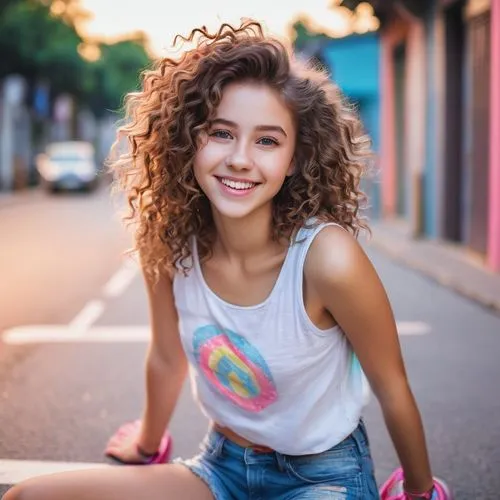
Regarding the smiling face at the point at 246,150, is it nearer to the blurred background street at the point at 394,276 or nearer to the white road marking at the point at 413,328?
the blurred background street at the point at 394,276

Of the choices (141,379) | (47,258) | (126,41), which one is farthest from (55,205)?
(126,41)

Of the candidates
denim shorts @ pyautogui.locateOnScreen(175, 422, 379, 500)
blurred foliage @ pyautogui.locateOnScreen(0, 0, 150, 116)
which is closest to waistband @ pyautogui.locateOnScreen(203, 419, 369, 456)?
denim shorts @ pyautogui.locateOnScreen(175, 422, 379, 500)

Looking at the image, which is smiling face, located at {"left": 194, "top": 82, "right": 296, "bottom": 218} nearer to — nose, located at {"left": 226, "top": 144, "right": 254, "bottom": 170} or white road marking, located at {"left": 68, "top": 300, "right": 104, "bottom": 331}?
nose, located at {"left": 226, "top": 144, "right": 254, "bottom": 170}

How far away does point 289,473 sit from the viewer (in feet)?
8.30

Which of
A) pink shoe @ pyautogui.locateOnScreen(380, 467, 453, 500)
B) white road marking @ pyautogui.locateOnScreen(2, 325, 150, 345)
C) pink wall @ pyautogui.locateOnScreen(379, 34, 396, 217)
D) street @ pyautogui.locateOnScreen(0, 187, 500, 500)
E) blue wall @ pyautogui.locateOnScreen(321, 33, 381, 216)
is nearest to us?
pink shoe @ pyautogui.locateOnScreen(380, 467, 453, 500)

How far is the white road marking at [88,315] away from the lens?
6988 millimetres

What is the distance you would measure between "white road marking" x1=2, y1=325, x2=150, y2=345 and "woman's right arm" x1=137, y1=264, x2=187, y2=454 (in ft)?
10.8

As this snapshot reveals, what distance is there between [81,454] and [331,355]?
174 cm

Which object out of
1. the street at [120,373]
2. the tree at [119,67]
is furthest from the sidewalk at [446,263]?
the tree at [119,67]

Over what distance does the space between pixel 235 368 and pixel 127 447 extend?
1037 mm

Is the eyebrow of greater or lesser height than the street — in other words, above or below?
above

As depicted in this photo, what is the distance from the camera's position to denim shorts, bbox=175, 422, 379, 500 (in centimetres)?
249

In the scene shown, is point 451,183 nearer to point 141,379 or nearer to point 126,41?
point 141,379

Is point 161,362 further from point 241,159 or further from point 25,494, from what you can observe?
point 241,159
